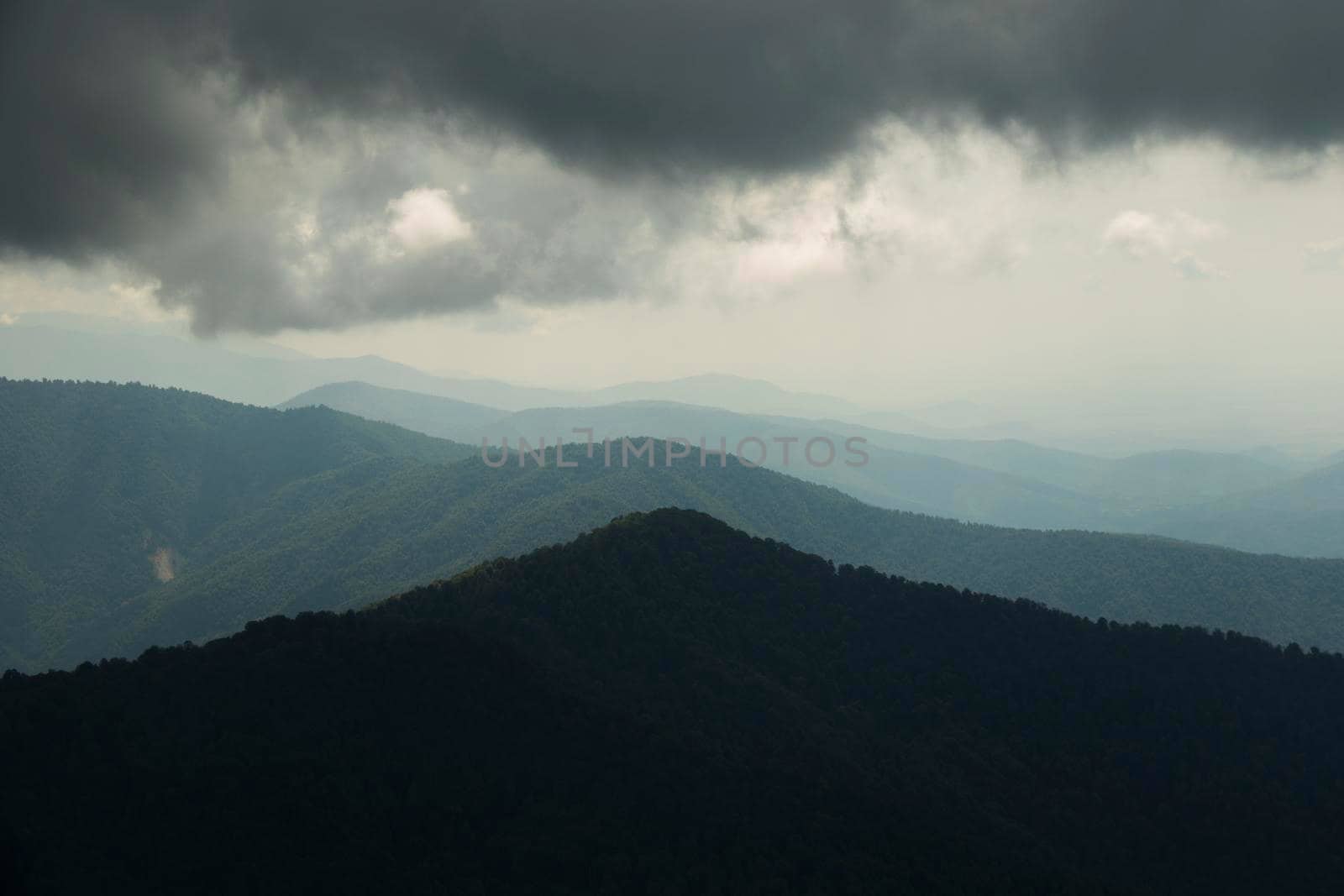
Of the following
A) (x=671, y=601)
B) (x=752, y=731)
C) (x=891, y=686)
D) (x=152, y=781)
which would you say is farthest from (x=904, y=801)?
(x=152, y=781)

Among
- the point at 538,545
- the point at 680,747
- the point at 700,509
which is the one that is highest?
the point at 700,509

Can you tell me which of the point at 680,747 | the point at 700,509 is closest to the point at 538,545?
the point at 700,509

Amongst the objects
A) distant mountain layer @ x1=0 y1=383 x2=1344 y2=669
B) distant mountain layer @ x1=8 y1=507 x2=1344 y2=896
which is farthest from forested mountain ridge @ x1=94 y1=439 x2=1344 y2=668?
distant mountain layer @ x1=8 y1=507 x2=1344 y2=896

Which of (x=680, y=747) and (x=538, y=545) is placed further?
(x=538, y=545)

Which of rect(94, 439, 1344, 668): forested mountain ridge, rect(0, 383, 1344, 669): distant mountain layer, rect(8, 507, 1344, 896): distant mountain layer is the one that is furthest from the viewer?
rect(0, 383, 1344, 669): distant mountain layer

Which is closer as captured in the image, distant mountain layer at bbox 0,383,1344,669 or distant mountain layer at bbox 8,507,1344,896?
distant mountain layer at bbox 8,507,1344,896

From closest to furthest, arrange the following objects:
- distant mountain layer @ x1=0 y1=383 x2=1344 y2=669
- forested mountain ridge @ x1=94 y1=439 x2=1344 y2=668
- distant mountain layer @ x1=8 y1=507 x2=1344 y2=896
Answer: distant mountain layer @ x1=8 y1=507 x2=1344 y2=896, forested mountain ridge @ x1=94 y1=439 x2=1344 y2=668, distant mountain layer @ x1=0 y1=383 x2=1344 y2=669

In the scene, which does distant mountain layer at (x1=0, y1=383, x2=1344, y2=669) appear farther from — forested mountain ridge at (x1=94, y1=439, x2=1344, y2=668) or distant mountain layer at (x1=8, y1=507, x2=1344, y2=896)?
distant mountain layer at (x1=8, y1=507, x2=1344, y2=896)

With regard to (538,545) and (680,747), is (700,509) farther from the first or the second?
(680,747)
